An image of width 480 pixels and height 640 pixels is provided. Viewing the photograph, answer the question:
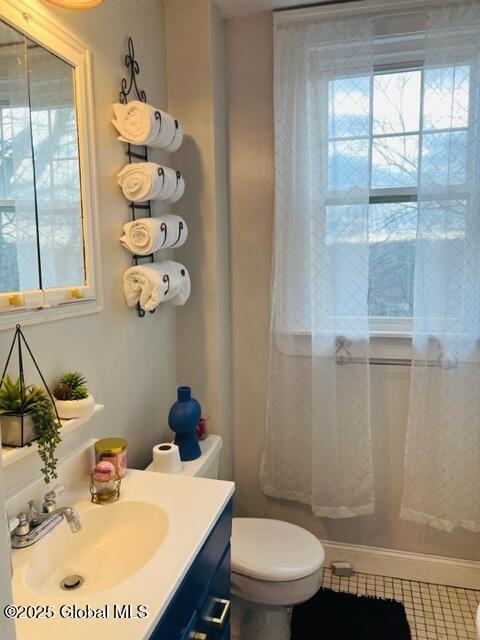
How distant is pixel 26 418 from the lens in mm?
1036

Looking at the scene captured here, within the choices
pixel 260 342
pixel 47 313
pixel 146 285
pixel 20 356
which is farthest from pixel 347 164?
pixel 20 356

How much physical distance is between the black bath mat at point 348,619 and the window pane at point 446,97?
196 centimetres

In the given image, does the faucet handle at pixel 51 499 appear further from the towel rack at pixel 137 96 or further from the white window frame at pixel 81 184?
the towel rack at pixel 137 96

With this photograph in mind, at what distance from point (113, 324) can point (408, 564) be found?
172 centimetres

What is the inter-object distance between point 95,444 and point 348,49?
1.76 metres

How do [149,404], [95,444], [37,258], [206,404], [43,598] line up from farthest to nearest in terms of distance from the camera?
[206,404] → [149,404] → [95,444] → [37,258] → [43,598]

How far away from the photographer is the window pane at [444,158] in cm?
180

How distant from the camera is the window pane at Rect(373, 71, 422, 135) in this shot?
1873 mm

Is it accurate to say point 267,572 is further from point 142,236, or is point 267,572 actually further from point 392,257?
point 392,257

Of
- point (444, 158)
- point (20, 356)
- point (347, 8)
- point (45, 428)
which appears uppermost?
point (347, 8)

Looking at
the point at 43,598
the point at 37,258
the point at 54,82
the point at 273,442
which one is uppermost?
the point at 54,82

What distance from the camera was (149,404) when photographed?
1.81 m

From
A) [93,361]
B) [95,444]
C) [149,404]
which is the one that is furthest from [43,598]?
[149,404]

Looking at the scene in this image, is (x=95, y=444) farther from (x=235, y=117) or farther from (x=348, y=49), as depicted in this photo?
(x=348, y=49)
